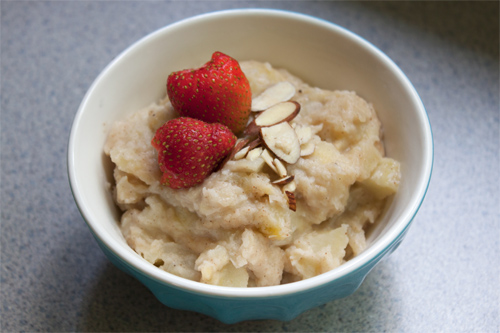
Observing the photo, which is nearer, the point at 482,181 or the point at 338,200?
the point at 338,200

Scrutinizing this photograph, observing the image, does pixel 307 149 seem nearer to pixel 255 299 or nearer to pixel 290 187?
pixel 290 187

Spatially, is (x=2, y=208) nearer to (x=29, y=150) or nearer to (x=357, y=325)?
(x=29, y=150)

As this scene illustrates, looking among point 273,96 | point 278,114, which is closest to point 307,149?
point 278,114

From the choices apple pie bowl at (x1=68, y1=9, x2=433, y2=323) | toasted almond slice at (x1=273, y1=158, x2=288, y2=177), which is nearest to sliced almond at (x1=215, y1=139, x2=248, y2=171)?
toasted almond slice at (x1=273, y1=158, x2=288, y2=177)

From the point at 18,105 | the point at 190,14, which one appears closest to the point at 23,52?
the point at 18,105

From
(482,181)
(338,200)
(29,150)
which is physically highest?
(338,200)

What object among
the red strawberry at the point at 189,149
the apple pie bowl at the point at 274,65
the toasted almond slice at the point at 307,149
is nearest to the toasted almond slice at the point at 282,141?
the toasted almond slice at the point at 307,149
